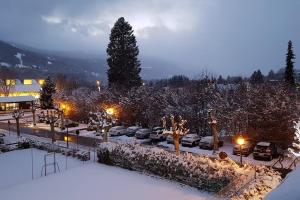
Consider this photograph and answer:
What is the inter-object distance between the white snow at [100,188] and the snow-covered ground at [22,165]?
8.17 ft

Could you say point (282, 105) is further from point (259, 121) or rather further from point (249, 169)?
point (249, 169)

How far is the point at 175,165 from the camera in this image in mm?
25297

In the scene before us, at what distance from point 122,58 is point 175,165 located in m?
41.8

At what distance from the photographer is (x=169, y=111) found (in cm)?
4794

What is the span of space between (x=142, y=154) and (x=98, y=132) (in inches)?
744

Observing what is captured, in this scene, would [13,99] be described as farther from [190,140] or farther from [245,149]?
[245,149]

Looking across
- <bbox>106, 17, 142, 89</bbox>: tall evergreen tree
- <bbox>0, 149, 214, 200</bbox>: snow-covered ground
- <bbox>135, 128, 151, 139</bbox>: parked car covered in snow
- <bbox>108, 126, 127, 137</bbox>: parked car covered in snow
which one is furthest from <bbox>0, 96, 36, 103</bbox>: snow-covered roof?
<bbox>0, 149, 214, 200</bbox>: snow-covered ground

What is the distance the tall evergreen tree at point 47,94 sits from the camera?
231 feet

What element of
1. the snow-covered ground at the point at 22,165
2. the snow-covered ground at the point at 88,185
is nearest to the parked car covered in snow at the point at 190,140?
the snow-covered ground at the point at 88,185

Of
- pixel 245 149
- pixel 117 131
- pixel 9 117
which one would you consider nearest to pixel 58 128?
pixel 117 131

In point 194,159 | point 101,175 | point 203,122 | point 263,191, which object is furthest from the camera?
point 203,122

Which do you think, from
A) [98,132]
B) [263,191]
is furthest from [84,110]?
[263,191]

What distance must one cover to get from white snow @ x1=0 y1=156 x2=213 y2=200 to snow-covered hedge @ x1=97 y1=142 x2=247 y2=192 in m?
0.67

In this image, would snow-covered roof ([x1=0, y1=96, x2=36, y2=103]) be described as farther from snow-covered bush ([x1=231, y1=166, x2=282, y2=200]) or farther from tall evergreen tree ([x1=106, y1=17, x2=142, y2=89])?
snow-covered bush ([x1=231, y1=166, x2=282, y2=200])
